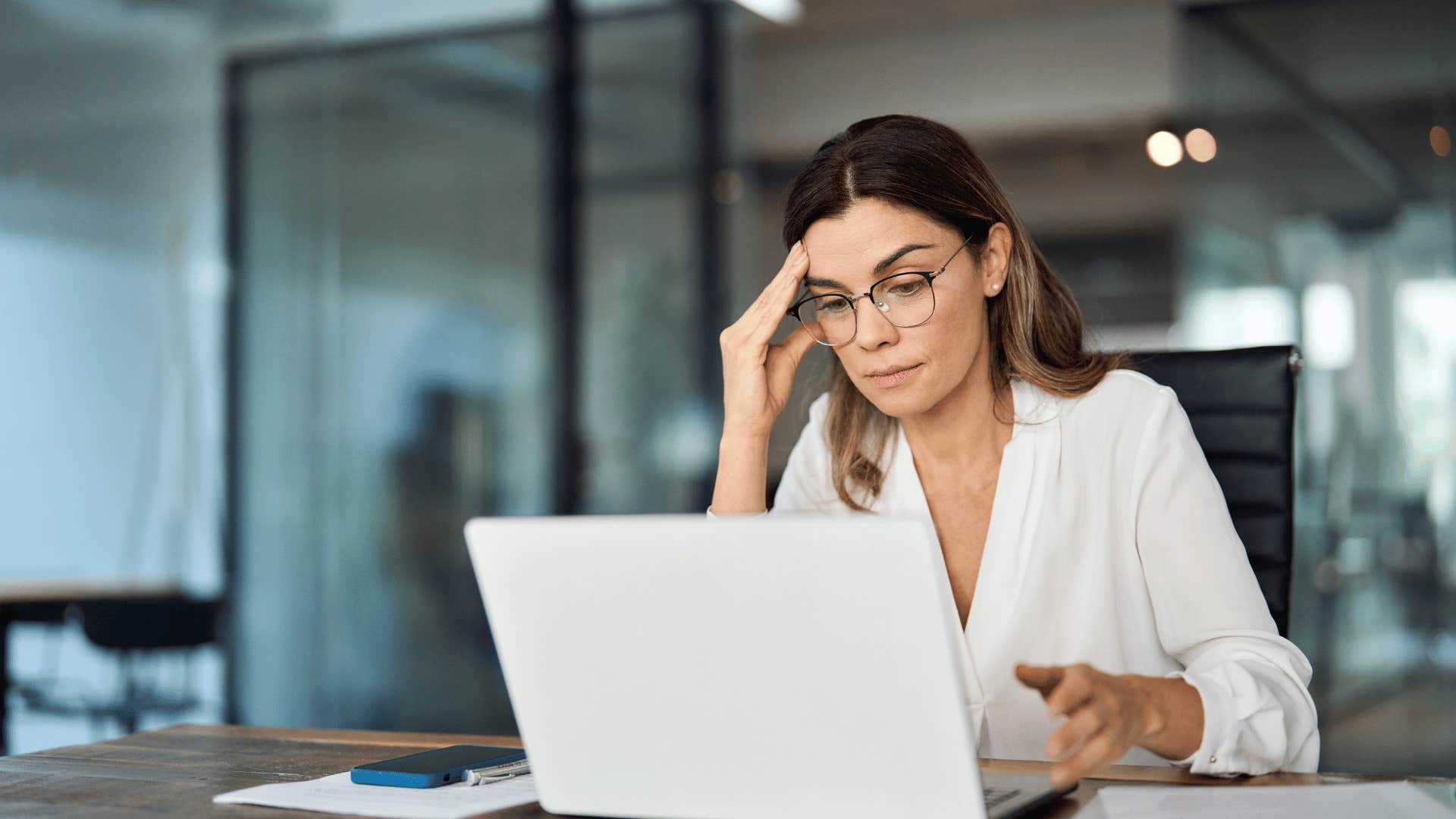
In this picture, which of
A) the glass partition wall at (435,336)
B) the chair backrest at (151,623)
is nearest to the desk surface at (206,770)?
the chair backrest at (151,623)

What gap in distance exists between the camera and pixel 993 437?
1.78 meters

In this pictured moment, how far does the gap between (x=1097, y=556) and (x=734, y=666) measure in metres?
0.85

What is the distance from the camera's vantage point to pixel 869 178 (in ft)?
5.34

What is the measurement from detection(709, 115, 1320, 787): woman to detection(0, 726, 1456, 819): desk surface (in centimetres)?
25

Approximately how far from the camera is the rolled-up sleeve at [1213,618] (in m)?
1.21

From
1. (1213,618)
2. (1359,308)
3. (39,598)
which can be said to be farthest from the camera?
(1359,308)

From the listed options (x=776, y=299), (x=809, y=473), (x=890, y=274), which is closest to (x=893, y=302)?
(x=890, y=274)

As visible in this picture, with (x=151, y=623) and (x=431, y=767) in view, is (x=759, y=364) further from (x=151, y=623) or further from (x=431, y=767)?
(x=151, y=623)

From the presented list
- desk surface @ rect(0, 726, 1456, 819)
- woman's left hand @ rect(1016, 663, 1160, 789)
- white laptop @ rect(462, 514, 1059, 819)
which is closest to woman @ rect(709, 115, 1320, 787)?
desk surface @ rect(0, 726, 1456, 819)

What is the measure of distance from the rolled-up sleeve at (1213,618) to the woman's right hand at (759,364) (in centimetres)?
49

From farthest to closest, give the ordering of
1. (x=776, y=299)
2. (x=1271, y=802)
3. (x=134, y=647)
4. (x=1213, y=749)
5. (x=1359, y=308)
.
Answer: (x=1359, y=308)
(x=134, y=647)
(x=776, y=299)
(x=1213, y=749)
(x=1271, y=802)

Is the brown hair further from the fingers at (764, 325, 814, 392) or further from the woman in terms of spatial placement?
the fingers at (764, 325, 814, 392)

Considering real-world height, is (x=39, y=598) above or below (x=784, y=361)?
below

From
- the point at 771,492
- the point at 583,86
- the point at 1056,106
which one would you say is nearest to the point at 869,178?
the point at 771,492
